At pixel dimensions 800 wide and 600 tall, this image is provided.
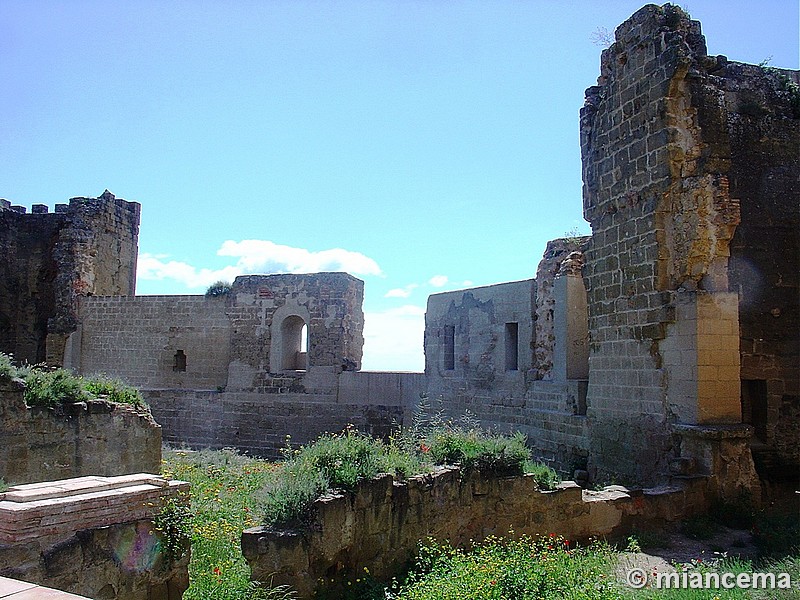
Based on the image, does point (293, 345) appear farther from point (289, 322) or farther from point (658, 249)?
point (658, 249)

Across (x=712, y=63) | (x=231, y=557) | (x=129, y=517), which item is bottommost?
(x=231, y=557)

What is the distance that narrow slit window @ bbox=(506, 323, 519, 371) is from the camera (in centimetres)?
1365

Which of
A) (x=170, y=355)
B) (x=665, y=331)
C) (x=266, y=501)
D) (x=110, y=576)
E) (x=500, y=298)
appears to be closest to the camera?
(x=110, y=576)

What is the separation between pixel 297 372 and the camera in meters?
17.1

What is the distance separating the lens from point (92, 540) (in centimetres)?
492

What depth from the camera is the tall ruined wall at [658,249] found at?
29.5ft

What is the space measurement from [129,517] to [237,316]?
13.0 metres

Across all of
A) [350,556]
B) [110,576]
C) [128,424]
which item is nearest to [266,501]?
[350,556]

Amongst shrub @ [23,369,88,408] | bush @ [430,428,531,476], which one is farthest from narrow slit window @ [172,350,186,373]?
bush @ [430,428,531,476]

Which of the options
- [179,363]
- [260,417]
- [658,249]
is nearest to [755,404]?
[658,249]

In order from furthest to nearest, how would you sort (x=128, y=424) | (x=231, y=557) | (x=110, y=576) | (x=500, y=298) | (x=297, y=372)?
(x=297, y=372) → (x=500, y=298) → (x=128, y=424) → (x=231, y=557) → (x=110, y=576)

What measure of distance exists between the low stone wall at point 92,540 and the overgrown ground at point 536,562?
0.59m

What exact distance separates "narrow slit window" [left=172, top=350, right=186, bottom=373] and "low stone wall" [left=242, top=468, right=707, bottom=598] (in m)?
13.4

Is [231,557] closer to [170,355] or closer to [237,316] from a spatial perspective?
[237,316]
